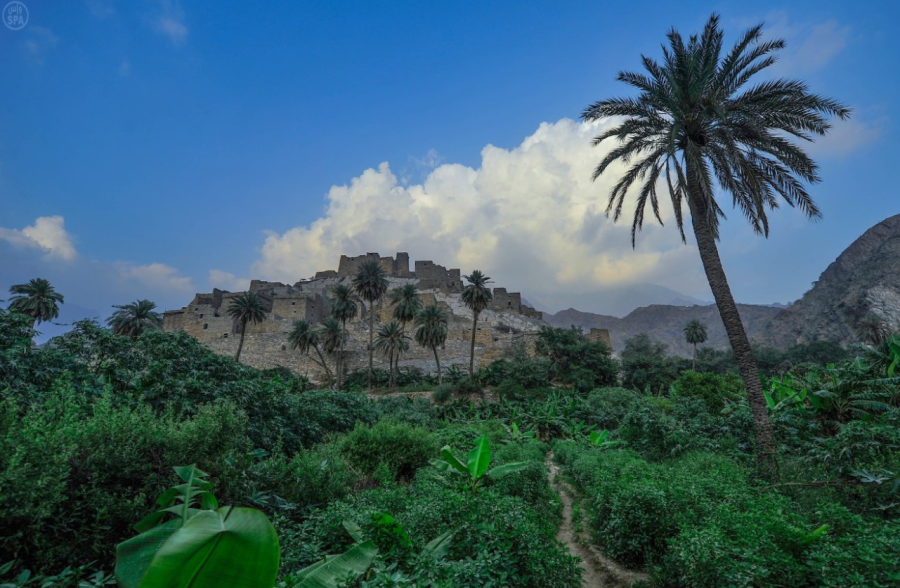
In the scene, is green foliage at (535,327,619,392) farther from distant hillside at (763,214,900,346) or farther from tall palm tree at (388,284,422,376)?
distant hillside at (763,214,900,346)

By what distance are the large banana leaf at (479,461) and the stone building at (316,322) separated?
35204 mm

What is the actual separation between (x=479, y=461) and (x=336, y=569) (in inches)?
181

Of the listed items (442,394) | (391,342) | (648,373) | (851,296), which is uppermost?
(851,296)

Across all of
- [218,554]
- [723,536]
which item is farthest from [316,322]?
[218,554]

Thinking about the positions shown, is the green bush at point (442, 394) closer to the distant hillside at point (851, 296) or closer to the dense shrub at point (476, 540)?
the dense shrub at point (476, 540)

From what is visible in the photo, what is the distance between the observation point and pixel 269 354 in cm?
4431

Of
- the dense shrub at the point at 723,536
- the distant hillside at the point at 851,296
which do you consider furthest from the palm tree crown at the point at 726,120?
the distant hillside at the point at 851,296

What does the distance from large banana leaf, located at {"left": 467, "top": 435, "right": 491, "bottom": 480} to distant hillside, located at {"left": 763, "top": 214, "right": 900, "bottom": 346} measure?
51.3m

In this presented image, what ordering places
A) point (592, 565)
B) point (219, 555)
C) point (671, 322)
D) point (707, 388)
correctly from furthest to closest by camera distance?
point (671, 322)
point (707, 388)
point (592, 565)
point (219, 555)

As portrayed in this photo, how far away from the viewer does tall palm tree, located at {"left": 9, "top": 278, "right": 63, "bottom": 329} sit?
2892 cm

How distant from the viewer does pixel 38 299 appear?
29.4 metres

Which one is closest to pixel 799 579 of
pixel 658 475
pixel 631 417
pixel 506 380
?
pixel 658 475

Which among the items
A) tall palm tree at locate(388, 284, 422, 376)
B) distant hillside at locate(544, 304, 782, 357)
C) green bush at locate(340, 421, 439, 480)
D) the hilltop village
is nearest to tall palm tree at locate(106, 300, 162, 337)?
the hilltop village

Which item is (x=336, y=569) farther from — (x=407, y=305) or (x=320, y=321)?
(x=320, y=321)
